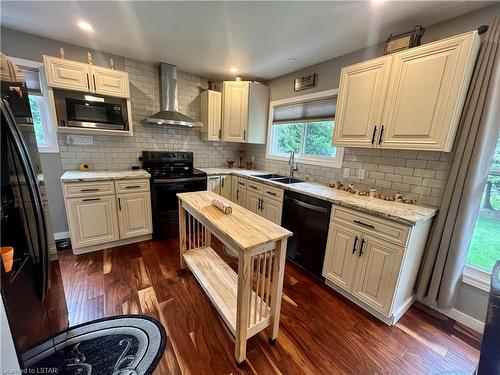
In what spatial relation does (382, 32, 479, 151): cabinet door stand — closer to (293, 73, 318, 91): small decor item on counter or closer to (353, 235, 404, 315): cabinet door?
(353, 235, 404, 315): cabinet door

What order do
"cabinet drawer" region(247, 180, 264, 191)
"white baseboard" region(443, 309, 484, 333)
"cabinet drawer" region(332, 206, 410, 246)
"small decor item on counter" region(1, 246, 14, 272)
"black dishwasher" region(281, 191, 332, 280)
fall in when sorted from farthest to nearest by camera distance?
1. "cabinet drawer" region(247, 180, 264, 191)
2. "black dishwasher" region(281, 191, 332, 280)
3. "white baseboard" region(443, 309, 484, 333)
4. "cabinet drawer" region(332, 206, 410, 246)
5. "small decor item on counter" region(1, 246, 14, 272)

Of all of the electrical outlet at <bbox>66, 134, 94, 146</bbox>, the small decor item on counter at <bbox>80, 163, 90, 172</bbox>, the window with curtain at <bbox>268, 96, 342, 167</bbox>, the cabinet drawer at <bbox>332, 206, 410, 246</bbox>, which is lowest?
the cabinet drawer at <bbox>332, 206, 410, 246</bbox>

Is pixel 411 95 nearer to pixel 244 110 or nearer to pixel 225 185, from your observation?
pixel 244 110

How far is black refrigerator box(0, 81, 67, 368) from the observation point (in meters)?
0.84

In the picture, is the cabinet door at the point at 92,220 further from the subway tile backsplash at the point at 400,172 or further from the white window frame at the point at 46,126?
the subway tile backsplash at the point at 400,172

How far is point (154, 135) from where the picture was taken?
3350 mm

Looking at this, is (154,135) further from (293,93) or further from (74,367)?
(74,367)

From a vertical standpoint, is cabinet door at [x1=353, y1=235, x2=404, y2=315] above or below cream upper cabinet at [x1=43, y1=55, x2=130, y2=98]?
below

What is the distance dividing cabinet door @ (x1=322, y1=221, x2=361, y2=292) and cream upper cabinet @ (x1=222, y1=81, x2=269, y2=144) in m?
2.16

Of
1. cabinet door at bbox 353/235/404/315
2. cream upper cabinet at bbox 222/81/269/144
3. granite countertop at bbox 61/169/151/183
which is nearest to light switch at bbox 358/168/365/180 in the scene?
cabinet door at bbox 353/235/404/315

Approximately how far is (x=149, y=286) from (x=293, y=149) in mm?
2697

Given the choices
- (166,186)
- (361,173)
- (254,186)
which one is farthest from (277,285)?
(166,186)

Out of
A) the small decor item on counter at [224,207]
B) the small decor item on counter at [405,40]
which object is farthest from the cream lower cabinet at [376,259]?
the small decor item on counter at [405,40]

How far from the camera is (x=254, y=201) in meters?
3.11
